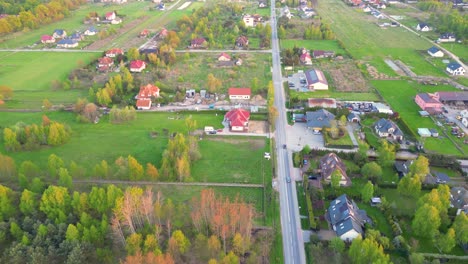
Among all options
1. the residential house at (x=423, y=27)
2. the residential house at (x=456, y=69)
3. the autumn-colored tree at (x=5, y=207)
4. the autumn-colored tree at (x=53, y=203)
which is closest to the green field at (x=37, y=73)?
the autumn-colored tree at (x=5, y=207)

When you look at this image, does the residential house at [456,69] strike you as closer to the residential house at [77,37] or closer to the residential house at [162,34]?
Answer: the residential house at [162,34]

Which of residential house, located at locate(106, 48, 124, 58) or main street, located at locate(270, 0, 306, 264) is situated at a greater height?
residential house, located at locate(106, 48, 124, 58)

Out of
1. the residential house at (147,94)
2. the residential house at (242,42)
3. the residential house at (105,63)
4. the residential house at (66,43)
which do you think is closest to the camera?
the residential house at (147,94)

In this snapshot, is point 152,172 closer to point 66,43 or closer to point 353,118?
point 353,118

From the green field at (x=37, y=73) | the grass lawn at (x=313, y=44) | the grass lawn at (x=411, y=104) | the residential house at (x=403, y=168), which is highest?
the green field at (x=37, y=73)

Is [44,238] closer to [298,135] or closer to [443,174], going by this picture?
[298,135]

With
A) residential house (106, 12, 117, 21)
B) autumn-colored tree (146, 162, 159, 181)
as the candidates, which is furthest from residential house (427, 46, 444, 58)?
residential house (106, 12, 117, 21)

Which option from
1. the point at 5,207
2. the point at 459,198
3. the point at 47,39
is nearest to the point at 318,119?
the point at 459,198

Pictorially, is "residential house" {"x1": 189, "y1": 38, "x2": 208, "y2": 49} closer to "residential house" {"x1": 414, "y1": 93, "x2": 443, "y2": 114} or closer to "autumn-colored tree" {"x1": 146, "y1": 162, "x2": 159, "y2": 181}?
"residential house" {"x1": 414, "y1": 93, "x2": 443, "y2": 114}
